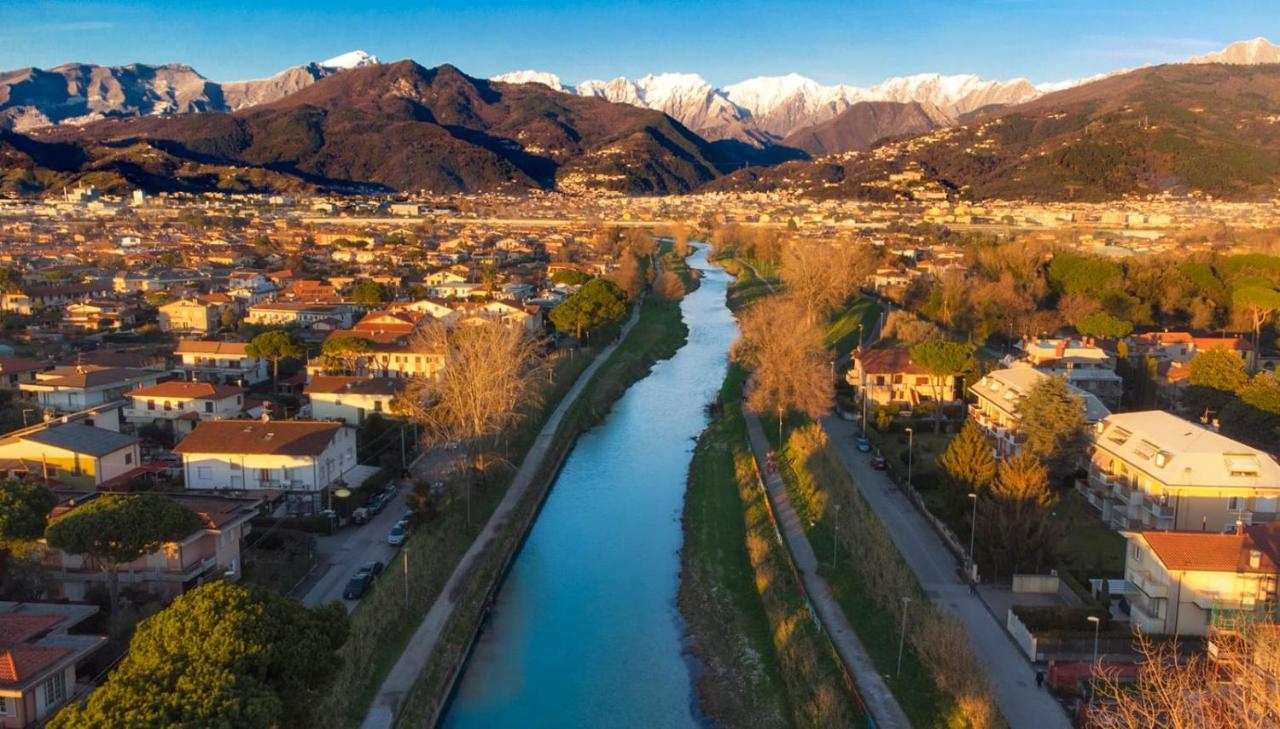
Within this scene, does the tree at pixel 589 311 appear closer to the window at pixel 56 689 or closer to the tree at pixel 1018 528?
the tree at pixel 1018 528

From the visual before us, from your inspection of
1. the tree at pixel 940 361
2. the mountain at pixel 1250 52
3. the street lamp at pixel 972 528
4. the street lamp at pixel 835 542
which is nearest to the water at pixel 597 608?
the street lamp at pixel 835 542

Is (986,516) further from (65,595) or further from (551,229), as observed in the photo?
(551,229)

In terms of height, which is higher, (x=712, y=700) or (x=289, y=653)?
(x=289, y=653)

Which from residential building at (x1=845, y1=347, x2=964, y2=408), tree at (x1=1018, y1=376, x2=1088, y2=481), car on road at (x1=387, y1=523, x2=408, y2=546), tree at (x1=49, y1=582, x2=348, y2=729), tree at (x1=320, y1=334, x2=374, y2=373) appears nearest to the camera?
tree at (x1=49, y1=582, x2=348, y2=729)

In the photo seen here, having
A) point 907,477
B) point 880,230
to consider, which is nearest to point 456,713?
point 907,477

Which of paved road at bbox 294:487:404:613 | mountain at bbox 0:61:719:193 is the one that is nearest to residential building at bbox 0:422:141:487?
paved road at bbox 294:487:404:613

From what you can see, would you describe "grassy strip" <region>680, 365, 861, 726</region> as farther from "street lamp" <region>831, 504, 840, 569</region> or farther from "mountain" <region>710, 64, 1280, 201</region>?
"mountain" <region>710, 64, 1280, 201</region>
